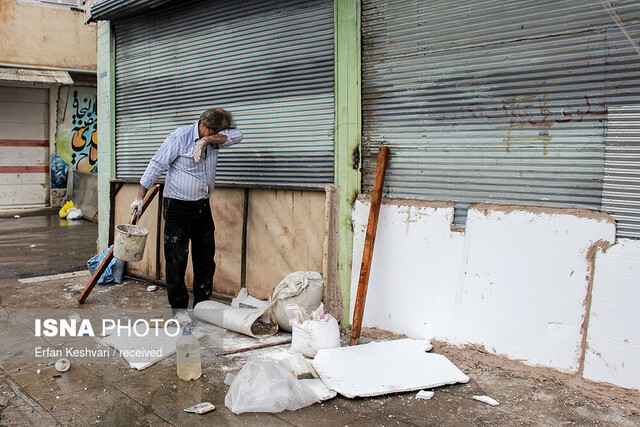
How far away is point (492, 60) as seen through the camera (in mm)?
3926

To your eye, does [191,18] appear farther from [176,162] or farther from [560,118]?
[560,118]

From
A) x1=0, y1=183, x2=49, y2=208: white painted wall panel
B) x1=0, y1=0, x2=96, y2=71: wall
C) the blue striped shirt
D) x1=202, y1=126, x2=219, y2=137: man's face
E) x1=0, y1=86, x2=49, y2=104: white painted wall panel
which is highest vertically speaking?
x1=0, y1=0, x2=96, y2=71: wall

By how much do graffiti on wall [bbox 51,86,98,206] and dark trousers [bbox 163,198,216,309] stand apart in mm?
11747

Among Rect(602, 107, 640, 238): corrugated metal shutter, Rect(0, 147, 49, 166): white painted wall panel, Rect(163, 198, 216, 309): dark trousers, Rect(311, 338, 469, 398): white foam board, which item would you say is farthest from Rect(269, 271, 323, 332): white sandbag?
Rect(0, 147, 49, 166): white painted wall panel

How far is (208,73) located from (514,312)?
3974mm

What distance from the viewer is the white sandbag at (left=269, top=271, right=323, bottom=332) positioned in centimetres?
470

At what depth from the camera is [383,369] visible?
3822 mm

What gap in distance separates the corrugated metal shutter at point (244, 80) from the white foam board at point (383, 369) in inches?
63.0

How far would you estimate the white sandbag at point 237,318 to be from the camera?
15.4 feet

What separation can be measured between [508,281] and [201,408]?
220cm

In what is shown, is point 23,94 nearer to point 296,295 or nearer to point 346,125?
point 346,125

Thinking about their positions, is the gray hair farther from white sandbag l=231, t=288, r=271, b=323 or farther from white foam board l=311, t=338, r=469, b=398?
white foam board l=311, t=338, r=469, b=398

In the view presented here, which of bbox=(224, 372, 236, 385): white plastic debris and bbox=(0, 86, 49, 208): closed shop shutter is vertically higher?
bbox=(0, 86, 49, 208): closed shop shutter

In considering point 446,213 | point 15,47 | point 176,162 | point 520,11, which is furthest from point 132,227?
point 15,47
